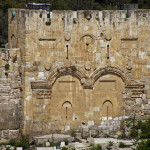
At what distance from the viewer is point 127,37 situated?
1724 inches

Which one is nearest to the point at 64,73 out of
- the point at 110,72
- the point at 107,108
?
the point at 110,72

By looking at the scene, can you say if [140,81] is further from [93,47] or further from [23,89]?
[23,89]

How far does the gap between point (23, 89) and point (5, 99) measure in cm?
97

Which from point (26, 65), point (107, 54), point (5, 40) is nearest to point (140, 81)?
point (107, 54)

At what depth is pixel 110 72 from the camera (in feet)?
144

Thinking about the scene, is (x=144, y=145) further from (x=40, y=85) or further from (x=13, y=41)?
(x=13, y=41)

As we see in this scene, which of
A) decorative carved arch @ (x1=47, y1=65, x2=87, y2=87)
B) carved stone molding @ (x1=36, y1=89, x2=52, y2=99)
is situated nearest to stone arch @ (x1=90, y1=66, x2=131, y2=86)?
decorative carved arch @ (x1=47, y1=65, x2=87, y2=87)

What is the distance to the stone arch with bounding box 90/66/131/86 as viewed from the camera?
43.6 meters

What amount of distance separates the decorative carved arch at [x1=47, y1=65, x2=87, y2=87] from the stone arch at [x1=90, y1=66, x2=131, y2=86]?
473mm

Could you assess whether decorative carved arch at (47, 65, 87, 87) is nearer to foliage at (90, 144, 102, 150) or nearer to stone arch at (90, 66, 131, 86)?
stone arch at (90, 66, 131, 86)

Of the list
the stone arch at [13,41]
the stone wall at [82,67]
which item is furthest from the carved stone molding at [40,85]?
the stone arch at [13,41]

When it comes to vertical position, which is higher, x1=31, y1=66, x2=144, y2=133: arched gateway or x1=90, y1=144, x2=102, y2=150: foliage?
x1=31, y1=66, x2=144, y2=133: arched gateway

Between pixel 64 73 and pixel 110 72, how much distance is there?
83.8 inches

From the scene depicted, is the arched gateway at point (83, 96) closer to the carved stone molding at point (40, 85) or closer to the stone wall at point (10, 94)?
the carved stone molding at point (40, 85)
